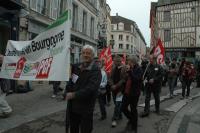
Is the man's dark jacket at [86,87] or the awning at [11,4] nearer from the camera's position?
the man's dark jacket at [86,87]

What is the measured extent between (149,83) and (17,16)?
7093mm

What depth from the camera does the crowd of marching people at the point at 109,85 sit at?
15.9 feet

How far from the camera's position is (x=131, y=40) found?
94.5 meters

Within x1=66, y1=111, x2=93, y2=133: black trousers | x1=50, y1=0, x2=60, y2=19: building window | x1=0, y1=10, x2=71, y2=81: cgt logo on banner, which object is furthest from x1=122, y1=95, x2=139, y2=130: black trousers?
x1=50, y1=0, x2=60, y2=19: building window

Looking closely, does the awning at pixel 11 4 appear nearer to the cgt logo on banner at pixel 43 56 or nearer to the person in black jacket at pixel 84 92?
the cgt logo on banner at pixel 43 56

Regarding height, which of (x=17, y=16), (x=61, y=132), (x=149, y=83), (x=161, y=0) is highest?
(x=161, y=0)

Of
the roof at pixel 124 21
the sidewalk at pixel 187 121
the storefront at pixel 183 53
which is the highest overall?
the roof at pixel 124 21

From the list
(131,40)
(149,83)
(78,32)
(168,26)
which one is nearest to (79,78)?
(149,83)

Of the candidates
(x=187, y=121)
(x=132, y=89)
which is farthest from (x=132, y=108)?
(x=187, y=121)

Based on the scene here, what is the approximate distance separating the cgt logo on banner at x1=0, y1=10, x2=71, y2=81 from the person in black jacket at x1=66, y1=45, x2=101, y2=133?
0.59 meters

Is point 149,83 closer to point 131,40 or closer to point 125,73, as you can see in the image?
point 125,73

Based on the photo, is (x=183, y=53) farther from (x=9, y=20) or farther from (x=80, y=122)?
(x=80, y=122)

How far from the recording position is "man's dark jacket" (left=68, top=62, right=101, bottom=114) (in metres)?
4.83

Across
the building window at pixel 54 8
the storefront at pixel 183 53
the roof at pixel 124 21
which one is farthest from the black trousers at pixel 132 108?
the roof at pixel 124 21
